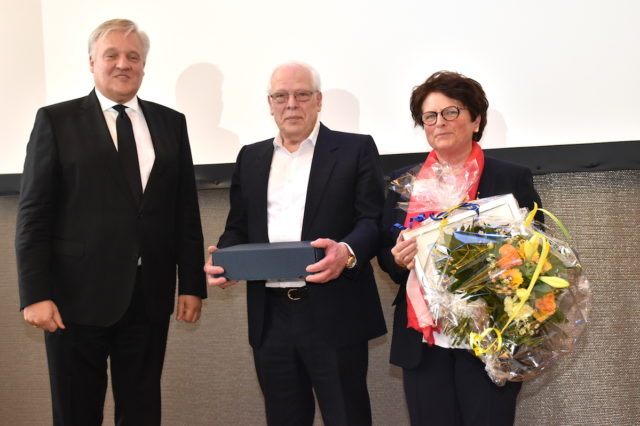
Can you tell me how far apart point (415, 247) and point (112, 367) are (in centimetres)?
122

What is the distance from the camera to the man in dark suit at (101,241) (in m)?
2.04

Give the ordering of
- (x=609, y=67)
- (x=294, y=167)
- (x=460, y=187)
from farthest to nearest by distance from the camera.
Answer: (x=609, y=67)
(x=294, y=167)
(x=460, y=187)

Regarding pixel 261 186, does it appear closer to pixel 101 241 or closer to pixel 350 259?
pixel 350 259

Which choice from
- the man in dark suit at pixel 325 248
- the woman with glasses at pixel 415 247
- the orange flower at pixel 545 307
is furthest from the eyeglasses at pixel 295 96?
the orange flower at pixel 545 307

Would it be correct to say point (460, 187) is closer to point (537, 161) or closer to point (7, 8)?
point (537, 161)

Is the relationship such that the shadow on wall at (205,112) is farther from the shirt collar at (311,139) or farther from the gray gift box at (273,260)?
the gray gift box at (273,260)

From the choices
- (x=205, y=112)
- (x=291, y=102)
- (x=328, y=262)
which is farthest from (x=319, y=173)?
(x=205, y=112)

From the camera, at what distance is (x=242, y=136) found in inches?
112

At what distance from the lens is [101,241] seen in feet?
6.81

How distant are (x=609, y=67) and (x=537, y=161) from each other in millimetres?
472

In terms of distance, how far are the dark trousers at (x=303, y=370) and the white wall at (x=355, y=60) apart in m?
0.99

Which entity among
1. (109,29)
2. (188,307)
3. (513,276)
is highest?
(109,29)

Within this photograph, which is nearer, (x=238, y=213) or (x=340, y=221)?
(x=340, y=221)

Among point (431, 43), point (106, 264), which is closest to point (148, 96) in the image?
point (106, 264)
